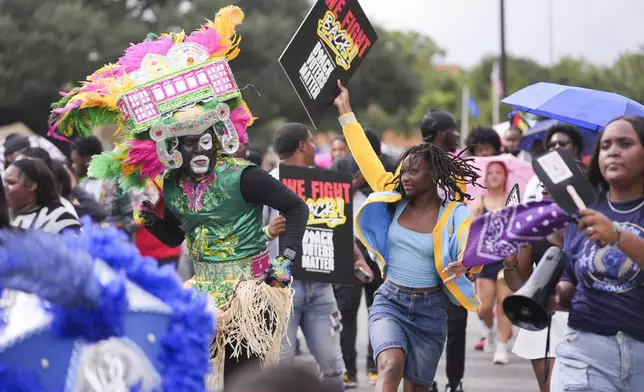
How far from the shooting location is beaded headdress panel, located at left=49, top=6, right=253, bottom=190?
5664 mm

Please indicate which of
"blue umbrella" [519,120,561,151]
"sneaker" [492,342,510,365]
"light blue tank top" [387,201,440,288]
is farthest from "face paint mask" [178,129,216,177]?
"blue umbrella" [519,120,561,151]

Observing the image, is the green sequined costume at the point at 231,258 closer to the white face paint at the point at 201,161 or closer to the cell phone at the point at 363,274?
the white face paint at the point at 201,161

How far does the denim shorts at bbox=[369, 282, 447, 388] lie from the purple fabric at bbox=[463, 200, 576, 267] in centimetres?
190

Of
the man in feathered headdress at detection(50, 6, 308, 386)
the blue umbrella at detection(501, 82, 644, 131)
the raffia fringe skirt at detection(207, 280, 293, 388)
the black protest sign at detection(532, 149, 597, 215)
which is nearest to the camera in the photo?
the black protest sign at detection(532, 149, 597, 215)

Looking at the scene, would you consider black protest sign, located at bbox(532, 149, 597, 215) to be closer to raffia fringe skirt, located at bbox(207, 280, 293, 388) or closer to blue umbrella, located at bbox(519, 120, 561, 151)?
raffia fringe skirt, located at bbox(207, 280, 293, 388)

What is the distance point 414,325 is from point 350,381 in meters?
3.20

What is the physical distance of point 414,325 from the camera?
238 inches

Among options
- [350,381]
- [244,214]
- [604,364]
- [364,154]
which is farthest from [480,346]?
[604,364]

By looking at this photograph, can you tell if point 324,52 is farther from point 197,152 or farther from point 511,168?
point 511,168

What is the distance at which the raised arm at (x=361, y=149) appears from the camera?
6.46 m

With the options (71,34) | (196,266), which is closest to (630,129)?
(196,266)

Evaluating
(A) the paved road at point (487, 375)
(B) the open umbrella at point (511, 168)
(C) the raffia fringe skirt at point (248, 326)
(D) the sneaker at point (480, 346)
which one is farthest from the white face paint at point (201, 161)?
(D) the sneaker at point (480, 346)

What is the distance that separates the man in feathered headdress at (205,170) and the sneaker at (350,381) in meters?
3.47

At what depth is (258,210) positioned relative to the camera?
582 cm
